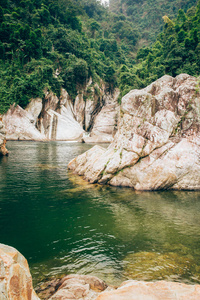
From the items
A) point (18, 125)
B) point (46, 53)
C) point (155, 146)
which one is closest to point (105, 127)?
point (18, 125)

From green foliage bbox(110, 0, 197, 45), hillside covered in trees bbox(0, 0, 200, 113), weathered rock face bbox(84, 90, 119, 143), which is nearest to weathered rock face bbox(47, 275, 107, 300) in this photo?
hillside covered in trees bbox(0, 0, 200, 113)

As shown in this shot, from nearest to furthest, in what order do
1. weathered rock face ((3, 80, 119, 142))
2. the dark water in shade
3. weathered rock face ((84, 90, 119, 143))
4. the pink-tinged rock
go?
the pink-tinged rock → the dark water in shade → weathered rock face ((3, 80, 119, 142)) → weathered rock face ((84, 90, 119, 143))

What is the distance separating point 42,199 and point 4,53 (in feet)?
162

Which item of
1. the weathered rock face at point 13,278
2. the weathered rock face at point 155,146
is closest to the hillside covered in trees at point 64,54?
the weathered rock face at point 155,146

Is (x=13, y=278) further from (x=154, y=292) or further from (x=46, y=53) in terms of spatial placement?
(x=46, y=53)

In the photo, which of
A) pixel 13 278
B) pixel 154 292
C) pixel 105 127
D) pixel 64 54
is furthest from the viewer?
pixel 64 54

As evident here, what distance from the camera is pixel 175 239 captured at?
732cm

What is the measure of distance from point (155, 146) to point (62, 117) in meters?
41.4

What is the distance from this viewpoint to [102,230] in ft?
26.0

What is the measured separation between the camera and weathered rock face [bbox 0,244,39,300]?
2.75 m

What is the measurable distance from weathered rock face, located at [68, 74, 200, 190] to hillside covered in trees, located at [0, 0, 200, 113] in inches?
980

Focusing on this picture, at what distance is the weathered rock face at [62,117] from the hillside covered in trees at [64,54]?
2331mm

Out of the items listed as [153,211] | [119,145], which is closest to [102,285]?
[153,211]

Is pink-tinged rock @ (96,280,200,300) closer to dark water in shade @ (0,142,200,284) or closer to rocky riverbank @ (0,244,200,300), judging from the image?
rocky riverbank @ (0,244,200,300)
